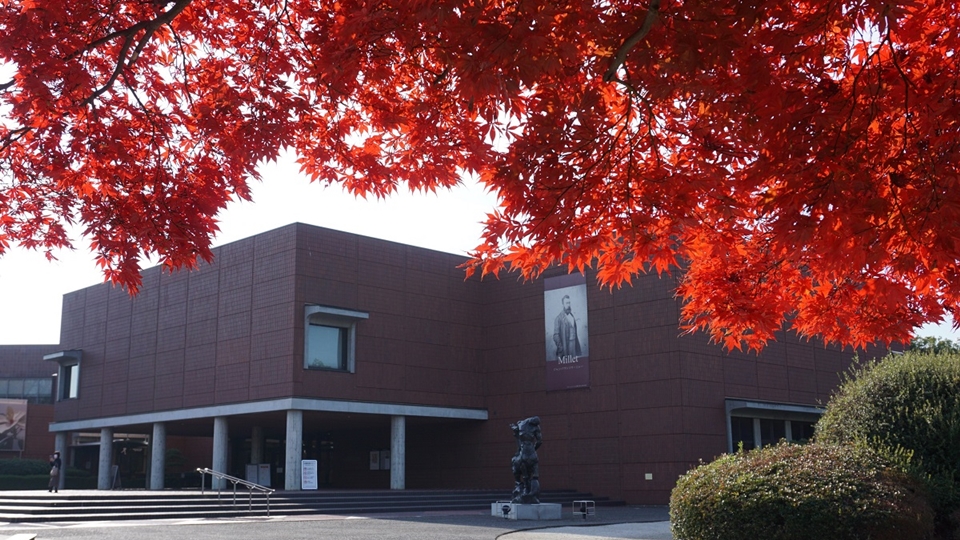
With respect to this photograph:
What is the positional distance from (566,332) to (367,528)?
1601 centimetres

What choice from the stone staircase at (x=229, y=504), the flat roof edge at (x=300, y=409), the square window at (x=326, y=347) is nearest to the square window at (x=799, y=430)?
the stone staircase at (x=229, y=504)

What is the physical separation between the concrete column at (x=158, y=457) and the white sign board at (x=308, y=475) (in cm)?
1046

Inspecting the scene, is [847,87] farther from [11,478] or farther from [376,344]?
[11,478]

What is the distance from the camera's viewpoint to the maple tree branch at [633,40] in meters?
6.10

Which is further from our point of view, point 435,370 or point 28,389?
point 28,389

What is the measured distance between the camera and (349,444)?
43844 millimetres

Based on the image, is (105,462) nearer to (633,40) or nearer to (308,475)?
(308,475)

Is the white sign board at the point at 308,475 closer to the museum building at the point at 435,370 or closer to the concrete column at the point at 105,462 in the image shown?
the museum building at the point at 435,370

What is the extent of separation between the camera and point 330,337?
34.7 meters

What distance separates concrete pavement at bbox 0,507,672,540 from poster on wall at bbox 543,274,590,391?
31.4 feet

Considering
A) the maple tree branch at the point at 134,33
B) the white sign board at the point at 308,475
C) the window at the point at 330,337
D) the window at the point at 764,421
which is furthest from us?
the window at the point at 330,337

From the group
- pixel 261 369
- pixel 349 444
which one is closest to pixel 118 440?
pixel 349 444

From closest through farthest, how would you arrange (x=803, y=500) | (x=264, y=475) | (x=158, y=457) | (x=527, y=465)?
(x=803, y=500) → (x=527, y=465) → (x=264, y=475) → (x=158, y=457)

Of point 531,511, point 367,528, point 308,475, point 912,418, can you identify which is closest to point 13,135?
point 912,418
